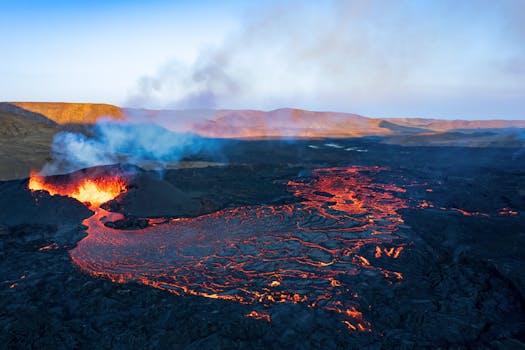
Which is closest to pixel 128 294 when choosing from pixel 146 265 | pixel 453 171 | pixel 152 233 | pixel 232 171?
pixel 146 265

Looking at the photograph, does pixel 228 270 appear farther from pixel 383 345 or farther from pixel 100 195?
pixel 100 195

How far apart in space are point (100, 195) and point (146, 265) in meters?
10.9

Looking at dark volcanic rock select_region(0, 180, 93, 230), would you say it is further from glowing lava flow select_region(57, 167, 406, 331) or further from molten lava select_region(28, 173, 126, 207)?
glowing lava flow select_region(57, 167, 406, 331)

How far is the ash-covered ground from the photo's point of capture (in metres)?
8.45

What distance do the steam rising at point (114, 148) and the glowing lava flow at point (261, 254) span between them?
43.9 ft

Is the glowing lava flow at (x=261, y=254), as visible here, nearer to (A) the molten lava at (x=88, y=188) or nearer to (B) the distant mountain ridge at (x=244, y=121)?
(A) the molten lava at (x=88, y=188)

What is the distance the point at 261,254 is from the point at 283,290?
3087mm

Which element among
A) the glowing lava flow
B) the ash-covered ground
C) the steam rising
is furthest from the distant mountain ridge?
the glowing lava flow

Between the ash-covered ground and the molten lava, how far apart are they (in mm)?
705

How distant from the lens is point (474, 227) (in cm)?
1752

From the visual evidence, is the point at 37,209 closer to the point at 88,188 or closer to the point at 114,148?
the point at 88,188

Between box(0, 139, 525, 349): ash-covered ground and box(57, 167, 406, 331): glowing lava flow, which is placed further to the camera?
box(57, 167, 406, 331): glowing lava flow

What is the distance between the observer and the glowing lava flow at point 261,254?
1078 centimetres

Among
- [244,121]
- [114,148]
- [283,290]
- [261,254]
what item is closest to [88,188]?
[261,254]
